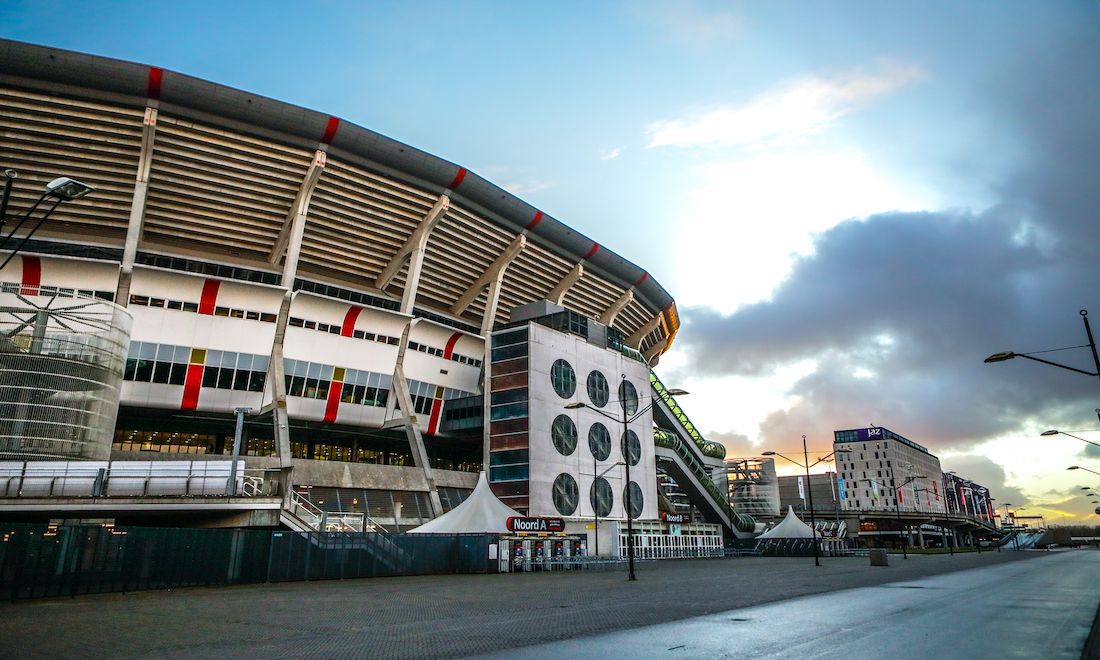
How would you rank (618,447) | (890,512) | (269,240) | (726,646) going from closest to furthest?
(726,646)
(269,240)
(618,447)
(890,512)

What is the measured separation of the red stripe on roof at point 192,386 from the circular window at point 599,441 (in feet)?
94.0

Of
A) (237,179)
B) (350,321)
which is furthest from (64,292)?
(350,321)

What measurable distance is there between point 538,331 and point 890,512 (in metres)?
96.5

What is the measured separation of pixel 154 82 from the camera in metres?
35.6

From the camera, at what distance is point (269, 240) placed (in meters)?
45.9

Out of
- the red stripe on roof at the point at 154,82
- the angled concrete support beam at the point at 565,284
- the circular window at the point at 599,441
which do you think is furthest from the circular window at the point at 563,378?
the red stripe on roof at the point at 154,82

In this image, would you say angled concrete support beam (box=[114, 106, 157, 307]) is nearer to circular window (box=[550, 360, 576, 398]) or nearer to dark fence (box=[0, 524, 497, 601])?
dark fence (box=[0, 524, 497, 601])

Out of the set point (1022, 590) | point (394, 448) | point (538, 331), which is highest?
point (538, 331)

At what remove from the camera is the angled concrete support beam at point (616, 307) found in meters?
64.6

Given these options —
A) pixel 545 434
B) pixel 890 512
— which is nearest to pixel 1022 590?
pixel 545 434

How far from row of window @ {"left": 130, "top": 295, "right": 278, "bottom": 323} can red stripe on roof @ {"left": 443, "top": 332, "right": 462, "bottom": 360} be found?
13.9 metres

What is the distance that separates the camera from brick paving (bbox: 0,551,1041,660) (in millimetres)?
10953

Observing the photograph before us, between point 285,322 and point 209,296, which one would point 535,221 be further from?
point 209,296

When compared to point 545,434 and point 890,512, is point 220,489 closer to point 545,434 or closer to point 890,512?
point 545,434
